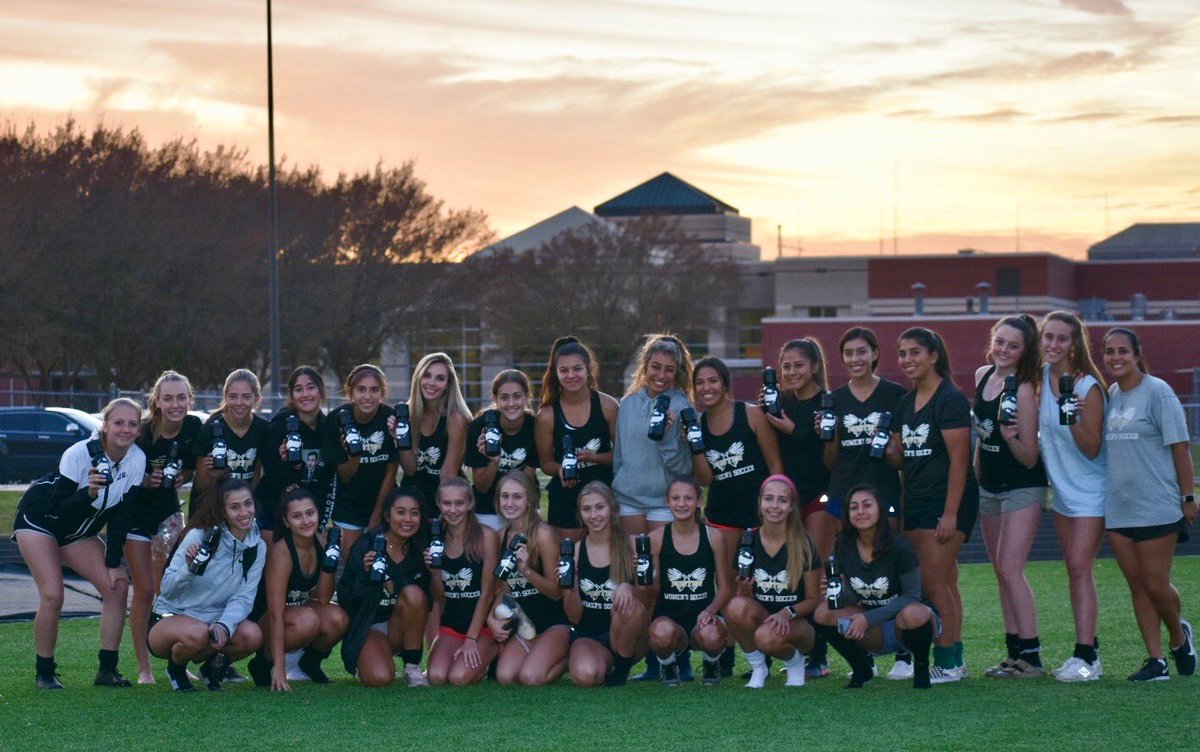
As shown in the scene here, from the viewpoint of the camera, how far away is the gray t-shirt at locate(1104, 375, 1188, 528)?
7.56 meters

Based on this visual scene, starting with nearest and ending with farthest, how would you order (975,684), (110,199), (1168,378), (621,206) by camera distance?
(975,684) → (110,199) → (1168,378) → (621,206)

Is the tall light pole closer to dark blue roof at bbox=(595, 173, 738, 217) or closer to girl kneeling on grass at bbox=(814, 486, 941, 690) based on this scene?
girl kneeling on grass at bbox=(814, 486, 941, 690)

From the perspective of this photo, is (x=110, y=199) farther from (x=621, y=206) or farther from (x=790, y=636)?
(x=621, y=206)

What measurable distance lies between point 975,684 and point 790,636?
37.3 inches

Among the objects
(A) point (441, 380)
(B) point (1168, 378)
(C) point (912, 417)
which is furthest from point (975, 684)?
(B) point (1168, 378)

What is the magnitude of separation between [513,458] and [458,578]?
2.31ft

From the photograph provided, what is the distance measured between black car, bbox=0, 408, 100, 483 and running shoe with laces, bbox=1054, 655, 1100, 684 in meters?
18.7

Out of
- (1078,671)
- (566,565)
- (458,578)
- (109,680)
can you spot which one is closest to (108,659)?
(109,680)

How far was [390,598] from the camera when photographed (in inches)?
321

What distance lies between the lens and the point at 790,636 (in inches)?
304

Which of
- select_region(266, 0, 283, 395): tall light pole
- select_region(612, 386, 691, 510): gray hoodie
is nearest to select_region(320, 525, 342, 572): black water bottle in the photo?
select_region(612, 386, 691, 510): gray hoodie

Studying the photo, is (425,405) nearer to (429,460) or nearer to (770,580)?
(429,460)

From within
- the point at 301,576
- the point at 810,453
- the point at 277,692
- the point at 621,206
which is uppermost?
the point at 621,206

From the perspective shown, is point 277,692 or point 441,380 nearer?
point 277,692
